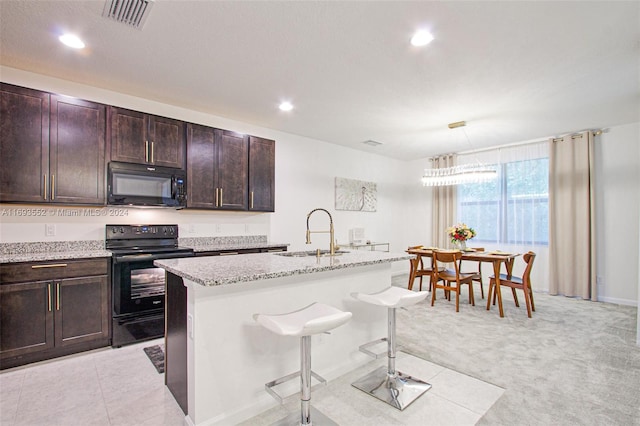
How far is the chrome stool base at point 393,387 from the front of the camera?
2068mm

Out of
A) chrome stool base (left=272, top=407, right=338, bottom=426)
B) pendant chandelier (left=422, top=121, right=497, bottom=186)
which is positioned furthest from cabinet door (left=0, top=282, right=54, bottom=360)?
pendant chandelier (left=422, top=121, right=497, bottom=186)

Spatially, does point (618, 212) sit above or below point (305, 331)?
above

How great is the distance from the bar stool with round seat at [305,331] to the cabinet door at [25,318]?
2.08 m

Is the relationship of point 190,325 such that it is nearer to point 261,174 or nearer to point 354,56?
point 354,56

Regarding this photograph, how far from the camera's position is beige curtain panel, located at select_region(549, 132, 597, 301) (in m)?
4.74

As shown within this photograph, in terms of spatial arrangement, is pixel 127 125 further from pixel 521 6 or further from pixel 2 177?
pixel 521 6

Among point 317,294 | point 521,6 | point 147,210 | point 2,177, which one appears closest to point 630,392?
point 317,294

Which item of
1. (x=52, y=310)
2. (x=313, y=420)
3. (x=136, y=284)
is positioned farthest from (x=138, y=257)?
(x=313, y=420)

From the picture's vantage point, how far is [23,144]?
2.72 metres

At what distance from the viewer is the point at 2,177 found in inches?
103

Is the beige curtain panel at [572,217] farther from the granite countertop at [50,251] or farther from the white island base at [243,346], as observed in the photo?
the granite countertop at [50,251]

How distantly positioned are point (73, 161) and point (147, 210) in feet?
2.91

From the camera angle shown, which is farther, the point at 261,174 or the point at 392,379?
the point at 261,174

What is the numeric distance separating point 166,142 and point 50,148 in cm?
101
